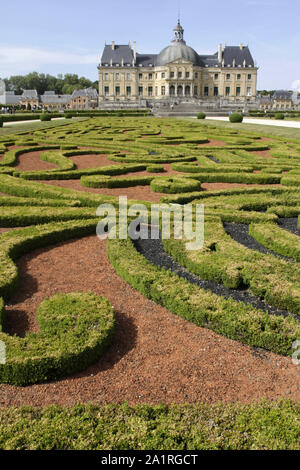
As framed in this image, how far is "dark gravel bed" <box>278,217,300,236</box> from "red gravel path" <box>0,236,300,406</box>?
2.92 meters

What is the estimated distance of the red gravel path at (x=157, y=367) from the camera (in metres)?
2.68

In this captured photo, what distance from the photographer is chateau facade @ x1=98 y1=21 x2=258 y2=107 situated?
8106cm

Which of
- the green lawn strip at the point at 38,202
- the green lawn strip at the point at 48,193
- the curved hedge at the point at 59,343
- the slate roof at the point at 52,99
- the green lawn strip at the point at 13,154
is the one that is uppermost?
the slate roof at the point at 52,99

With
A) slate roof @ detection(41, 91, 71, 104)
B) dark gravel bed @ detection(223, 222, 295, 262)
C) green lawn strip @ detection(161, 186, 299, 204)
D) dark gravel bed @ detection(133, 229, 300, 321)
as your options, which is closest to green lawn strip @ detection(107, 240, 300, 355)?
dark gravel bed @ detection(133, 229, 300, 321)

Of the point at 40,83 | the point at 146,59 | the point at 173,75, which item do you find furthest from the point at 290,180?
the point at 40,83

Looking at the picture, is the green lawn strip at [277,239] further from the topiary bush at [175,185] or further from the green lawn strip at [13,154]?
the green lawn strip at [13,154]

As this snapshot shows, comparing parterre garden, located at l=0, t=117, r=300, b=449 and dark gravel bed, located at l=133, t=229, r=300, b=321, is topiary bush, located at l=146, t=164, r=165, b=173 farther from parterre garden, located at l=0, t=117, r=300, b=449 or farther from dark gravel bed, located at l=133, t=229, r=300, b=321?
dark gravel bed, located at l=133, t=229, r=300, b=321

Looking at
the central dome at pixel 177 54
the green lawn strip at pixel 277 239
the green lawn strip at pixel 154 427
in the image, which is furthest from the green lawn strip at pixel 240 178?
the central dome at pixel 177 54

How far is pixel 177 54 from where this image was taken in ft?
263

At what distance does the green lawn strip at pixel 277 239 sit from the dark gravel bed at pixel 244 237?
0.11m
